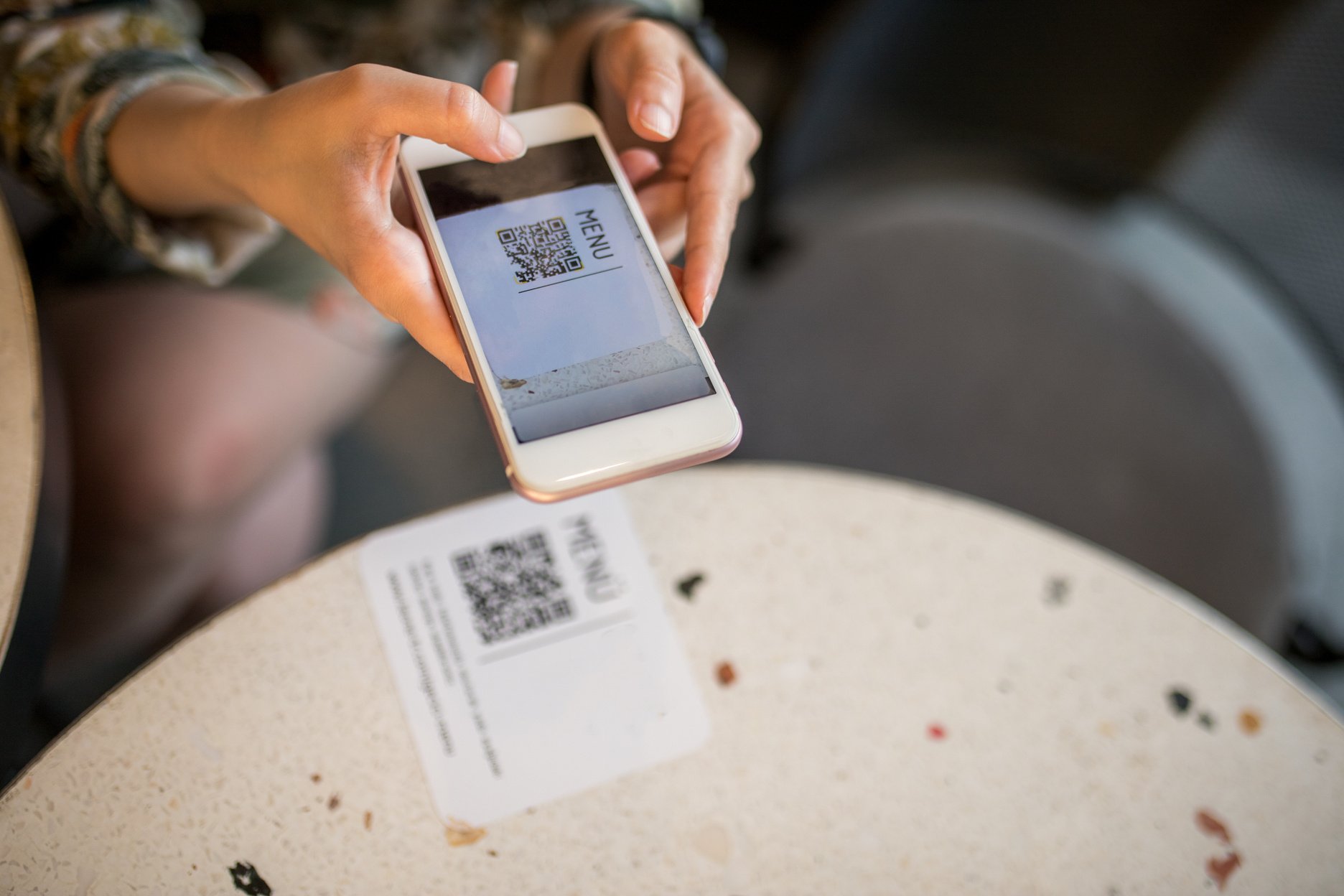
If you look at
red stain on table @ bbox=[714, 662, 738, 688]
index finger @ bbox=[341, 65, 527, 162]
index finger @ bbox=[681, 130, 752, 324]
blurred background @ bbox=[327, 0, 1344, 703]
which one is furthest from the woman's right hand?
blurred background @ bbox=[327, 0, 1344, 703]

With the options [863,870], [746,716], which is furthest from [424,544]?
[863,870]

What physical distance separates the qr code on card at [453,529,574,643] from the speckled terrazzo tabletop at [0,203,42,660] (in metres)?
0.25

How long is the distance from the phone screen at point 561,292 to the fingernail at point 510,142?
0.04m

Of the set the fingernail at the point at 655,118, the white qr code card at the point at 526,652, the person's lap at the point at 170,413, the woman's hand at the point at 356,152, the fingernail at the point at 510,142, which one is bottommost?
the person's lap at the point at 170,413

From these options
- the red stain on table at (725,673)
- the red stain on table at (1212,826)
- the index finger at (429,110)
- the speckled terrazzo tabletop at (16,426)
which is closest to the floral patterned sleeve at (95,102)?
the speckled terrazzo tabletop at (16,426)

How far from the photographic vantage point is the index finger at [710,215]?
1.50ft

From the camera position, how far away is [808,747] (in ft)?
1.73

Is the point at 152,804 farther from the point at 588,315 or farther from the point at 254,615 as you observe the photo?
the point at 588,315

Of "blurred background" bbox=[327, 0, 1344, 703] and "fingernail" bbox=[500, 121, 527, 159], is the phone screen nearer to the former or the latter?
"fingernail" bbox=[500, 121, 527, 159]

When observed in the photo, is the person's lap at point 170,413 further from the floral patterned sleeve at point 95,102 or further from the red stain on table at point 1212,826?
the red stain on table at point 1212,826

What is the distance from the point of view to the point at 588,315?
0.46 meters

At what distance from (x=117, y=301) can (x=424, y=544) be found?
16.6 inches

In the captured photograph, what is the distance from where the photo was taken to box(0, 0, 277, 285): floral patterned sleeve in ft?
1.91

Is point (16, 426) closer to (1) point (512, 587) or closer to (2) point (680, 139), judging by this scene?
(1) point (512, 587)
